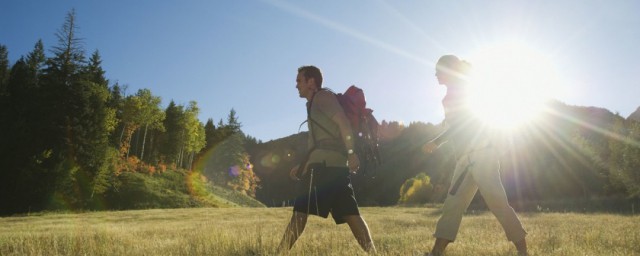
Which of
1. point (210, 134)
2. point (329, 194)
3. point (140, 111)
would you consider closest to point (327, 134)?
point (329, 194)

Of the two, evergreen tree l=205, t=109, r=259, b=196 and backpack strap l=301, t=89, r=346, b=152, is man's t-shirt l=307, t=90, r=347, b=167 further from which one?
evergreen tree l=205, t=109, r=259, b=196

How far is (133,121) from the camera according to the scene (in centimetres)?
5697

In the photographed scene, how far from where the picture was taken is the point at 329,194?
4.96 m

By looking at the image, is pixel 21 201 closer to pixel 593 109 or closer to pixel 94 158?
pixel 94 158

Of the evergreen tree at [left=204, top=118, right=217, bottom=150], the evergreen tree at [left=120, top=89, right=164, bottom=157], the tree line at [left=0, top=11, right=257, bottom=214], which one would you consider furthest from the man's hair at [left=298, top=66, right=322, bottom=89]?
the evergreen tree at [left=204, top=118, right=217, bottom=150]

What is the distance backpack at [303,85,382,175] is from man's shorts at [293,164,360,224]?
15.0 inches

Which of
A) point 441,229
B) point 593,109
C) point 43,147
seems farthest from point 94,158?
point 593,109

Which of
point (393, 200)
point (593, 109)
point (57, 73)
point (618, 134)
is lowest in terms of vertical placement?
point (393, 200)

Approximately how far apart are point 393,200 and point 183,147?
88755mm

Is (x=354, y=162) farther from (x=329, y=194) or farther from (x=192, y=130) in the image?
(x=192, y=130)

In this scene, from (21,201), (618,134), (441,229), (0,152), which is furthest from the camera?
(618,134)

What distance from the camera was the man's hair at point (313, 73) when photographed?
5.39 m

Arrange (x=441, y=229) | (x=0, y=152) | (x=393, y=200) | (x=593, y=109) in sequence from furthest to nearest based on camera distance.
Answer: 1. (x=393, y=200)
2. (x=593, y=109)
3. (x=0, y=152)
4. (x=441, y=229)

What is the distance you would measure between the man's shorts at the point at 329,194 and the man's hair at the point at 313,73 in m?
1.10
